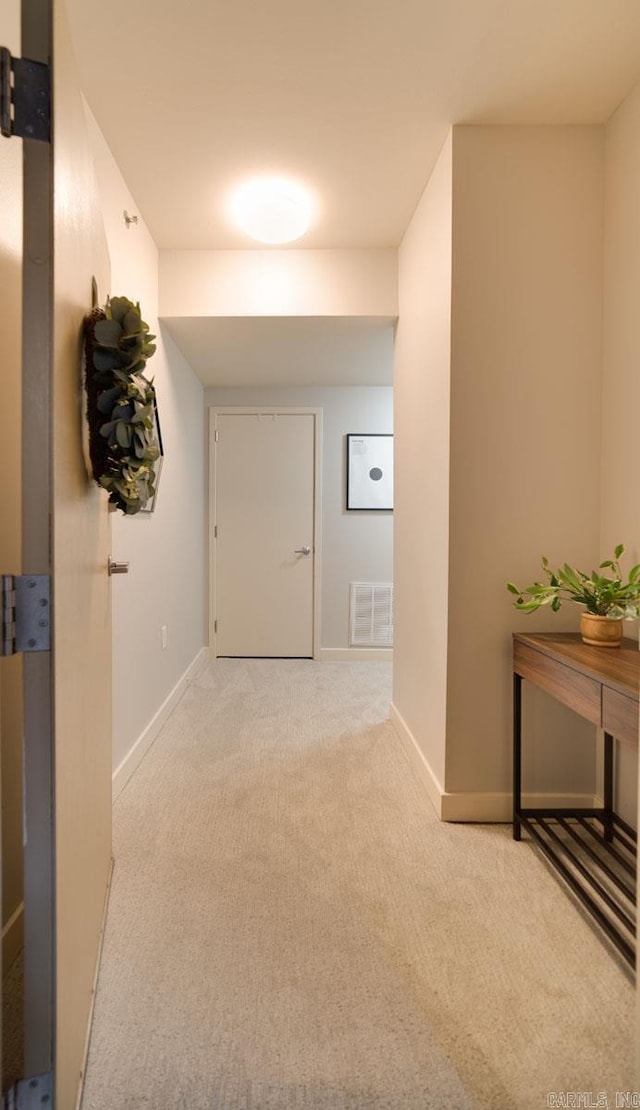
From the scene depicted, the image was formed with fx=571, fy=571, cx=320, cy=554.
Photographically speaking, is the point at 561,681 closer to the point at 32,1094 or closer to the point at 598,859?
the point at 598,859

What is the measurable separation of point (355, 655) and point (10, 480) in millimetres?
3654

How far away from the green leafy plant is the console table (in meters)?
0.13

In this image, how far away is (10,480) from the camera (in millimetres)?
1325

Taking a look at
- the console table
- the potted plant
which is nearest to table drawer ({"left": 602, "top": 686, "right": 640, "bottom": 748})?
the console table

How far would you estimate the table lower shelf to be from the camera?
4.91 ft

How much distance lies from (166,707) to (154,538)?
0.96 meters

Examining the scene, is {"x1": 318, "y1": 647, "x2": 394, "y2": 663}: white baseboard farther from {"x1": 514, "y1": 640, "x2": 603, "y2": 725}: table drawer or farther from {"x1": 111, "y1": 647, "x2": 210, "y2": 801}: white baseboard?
{"x1": 514, "y1": 640, "x2": 603, "y2": 725}: table drawer

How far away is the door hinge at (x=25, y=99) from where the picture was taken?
2.78ft

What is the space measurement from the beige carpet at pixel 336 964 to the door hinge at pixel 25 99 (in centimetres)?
166

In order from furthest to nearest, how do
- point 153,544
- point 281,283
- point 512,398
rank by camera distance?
point 281,283, point 153,544, point 512,398

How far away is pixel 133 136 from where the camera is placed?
214 cm

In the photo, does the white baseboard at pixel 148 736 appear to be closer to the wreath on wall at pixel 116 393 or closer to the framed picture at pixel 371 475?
the wreath on wall at pixel 116 393

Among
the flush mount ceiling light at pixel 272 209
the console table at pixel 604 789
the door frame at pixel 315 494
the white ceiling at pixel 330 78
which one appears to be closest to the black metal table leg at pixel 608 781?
the console table at pixel 604 789

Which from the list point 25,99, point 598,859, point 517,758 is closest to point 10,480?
point 25,99
